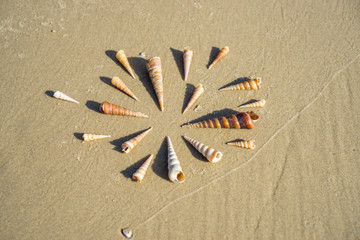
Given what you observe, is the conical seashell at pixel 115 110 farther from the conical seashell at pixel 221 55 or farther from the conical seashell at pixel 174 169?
the conical seashell at pixel 221 55

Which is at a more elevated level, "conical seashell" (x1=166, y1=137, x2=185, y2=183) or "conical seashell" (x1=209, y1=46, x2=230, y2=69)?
"conical seashell" (x1=209, y1=46, x2=230, y2=69)

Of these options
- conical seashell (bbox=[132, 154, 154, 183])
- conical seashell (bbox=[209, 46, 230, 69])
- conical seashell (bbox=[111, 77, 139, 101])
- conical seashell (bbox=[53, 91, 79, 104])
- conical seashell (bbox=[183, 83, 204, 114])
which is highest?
conical seashell (bbox=[209, 46, 230, 69])

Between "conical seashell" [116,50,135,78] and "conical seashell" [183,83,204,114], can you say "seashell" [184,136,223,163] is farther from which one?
"conical seashell" [116,50,135,78]

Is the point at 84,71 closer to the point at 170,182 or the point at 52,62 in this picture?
the point at 52,62

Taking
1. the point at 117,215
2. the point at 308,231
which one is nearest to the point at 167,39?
the point at 117,215

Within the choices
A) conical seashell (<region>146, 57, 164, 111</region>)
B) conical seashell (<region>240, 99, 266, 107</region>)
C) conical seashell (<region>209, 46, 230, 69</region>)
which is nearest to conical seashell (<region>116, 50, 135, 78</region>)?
conical seashell (<region>146, 57, 164, 111</region>)
